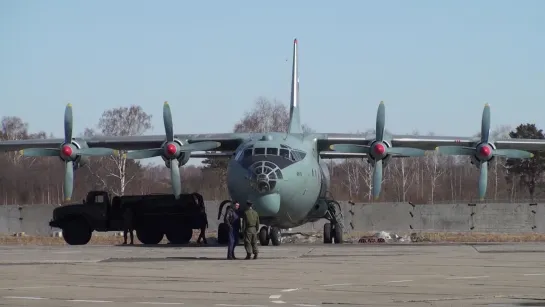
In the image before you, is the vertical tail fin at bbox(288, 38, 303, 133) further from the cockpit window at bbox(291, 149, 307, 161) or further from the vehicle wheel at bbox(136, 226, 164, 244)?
the vehicle wheel at bbox(136, 226, 164, 244)

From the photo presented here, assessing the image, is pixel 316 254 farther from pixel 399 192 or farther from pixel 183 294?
pixel 399 192

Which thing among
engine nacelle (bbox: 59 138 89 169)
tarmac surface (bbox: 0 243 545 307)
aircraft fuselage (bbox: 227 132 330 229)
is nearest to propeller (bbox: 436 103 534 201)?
aircraft fuselage (bbox: 227 132 330 229)

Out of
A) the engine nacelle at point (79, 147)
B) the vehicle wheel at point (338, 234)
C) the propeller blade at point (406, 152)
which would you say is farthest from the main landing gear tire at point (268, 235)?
the engine nacelle at point (79, 147)

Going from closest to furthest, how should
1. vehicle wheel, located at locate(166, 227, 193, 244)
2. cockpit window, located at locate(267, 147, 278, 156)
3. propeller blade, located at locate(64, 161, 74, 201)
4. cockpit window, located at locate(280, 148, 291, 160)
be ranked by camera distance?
cockpit window, located at locate(267, 147, 278, 156) < cockpit window, located at locate(280, 148, 291, 160) < propeller blade, located at locate(64, 161, 74, 201) < vehicle wheel, located at locate(166, 227, 193, 244)

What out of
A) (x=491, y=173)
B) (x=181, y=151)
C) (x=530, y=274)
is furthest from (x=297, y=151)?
(x=491, y=173)

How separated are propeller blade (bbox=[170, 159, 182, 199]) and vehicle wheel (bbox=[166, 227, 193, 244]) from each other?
2.76 m

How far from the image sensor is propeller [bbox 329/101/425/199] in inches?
1385

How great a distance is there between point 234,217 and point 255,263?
9.79 feet

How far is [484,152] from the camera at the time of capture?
3591 cm

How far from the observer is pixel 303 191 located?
32906mm

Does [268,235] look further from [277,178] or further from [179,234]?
[179,234]

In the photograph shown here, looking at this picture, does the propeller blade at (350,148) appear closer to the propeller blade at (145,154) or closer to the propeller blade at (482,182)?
the propeller blade at (482,182)

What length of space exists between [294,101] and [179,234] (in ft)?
26.4

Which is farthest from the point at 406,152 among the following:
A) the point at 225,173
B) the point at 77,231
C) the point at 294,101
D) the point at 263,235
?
the point at 225,173
